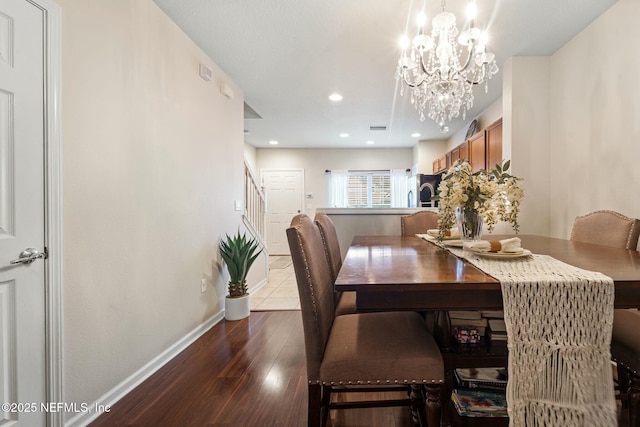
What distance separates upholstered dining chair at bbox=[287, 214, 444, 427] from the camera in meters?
1.03

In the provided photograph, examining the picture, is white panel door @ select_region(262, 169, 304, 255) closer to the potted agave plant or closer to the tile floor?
the tile floor

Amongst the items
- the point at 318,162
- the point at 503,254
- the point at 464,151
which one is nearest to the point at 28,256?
the point at 503,254

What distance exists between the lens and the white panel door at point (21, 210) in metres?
1.13

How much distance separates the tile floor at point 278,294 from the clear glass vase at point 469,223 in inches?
81.2

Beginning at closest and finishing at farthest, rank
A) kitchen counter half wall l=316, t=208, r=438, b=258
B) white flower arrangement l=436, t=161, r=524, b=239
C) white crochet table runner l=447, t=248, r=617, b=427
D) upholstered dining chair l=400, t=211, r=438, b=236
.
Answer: white crochet table runner l=447, t=248, r=617, b=427 → white flower arrangement l=436, t=161, r=524, b=239 → upholstered dining chair l=400, t=211, r=438, b=236 → kitchen counter half wall l=316, t=208, r=438, b=258

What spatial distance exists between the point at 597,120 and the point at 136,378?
3709 millimetres

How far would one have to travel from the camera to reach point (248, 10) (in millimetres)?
2072

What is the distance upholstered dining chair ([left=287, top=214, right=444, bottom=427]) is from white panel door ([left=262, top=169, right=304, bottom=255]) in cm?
556

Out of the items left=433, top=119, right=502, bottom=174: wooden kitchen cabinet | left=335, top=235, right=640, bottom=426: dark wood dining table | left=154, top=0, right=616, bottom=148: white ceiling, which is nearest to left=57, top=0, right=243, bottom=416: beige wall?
left=154, top=0, right=616, bottom=148: white ceiling

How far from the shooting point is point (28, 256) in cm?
120

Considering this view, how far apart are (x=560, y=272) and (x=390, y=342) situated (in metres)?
0.64

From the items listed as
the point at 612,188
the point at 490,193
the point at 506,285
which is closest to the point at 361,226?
the point at 490,193

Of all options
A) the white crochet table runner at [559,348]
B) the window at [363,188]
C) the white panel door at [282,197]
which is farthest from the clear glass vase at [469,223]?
the white panel door at [282,197]

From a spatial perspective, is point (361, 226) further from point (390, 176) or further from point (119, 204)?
point (390, 176)
